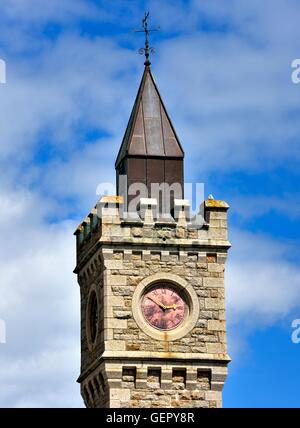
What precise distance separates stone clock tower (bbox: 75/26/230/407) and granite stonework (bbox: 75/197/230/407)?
0.08ft

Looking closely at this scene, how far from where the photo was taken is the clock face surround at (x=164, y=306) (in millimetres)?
55062

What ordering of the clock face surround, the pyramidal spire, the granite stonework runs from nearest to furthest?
the granite stonework < the clock face surround < the pyramidal spire

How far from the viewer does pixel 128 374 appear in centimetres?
5456

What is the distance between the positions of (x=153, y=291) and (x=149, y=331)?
1067mm

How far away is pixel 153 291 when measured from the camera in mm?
55219

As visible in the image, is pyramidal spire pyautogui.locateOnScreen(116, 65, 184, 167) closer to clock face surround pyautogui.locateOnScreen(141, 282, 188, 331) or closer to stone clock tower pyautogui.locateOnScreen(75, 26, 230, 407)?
stone clock tower pyautogui.locateOnScreen(75, 26, 230, 407)

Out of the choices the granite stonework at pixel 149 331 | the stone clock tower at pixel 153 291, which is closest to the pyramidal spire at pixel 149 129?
the stone clock tower at pixel 153 291

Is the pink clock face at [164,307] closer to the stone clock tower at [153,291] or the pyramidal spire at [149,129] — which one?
the stone clock tower at [153,291]

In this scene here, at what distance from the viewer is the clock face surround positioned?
55.1 metres

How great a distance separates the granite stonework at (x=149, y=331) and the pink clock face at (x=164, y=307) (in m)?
0.32

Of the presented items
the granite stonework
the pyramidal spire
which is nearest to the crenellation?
the granite stonework

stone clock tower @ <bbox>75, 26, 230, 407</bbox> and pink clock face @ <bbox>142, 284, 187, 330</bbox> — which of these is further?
pink clock face @ <bbox>142, 284, 187, 330</bbox>

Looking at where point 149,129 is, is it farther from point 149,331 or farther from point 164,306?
point 149,331
